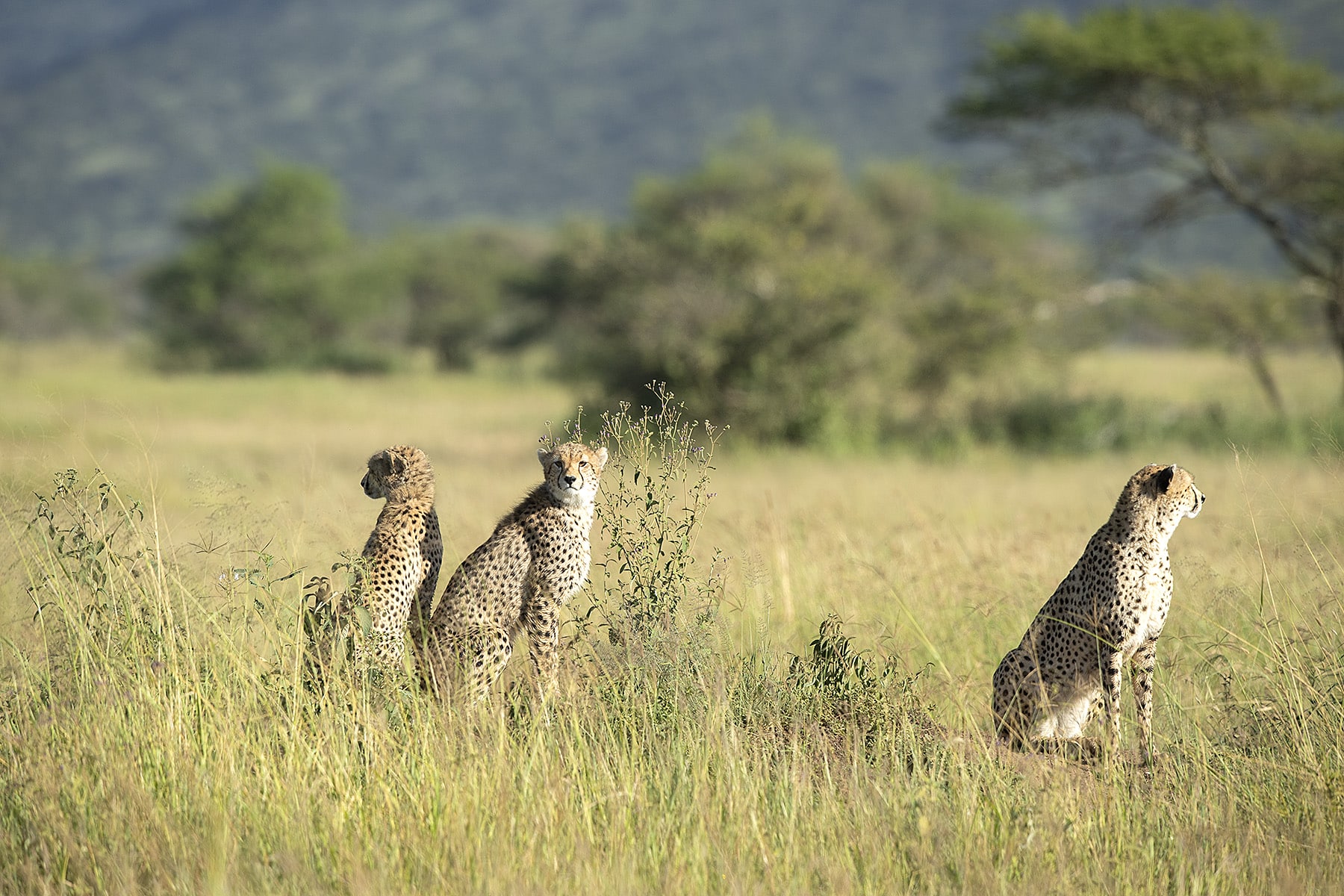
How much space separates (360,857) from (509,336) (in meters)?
37.7

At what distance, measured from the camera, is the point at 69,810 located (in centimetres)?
302

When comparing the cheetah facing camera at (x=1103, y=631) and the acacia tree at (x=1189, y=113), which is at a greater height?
the acacia tree at (x=1189, y=113)

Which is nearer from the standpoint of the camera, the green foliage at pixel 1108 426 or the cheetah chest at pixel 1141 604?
the cheetah chest at pixel 1141 604

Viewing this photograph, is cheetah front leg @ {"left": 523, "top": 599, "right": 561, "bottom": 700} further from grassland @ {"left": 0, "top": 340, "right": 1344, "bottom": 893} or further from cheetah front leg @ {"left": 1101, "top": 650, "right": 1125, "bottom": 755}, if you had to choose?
cheetah front leg @ {"left": 1101, "top": 650, "right": 1125, "bottom": 755}

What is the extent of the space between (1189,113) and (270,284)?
28406 millimetres

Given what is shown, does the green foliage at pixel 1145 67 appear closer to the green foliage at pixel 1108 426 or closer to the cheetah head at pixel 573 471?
the green foliage at pixel 1108 426

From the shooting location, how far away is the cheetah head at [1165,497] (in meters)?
3.84

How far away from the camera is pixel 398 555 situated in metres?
3.90

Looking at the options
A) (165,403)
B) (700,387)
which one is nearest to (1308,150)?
(700,387)

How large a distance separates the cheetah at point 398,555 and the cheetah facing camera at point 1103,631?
5.56 feet

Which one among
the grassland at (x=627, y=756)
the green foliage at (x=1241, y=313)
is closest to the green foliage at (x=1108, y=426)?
the green foliage at (x=1241, y=313)

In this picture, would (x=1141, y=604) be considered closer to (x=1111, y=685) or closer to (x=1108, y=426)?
(x=1111, y=685)

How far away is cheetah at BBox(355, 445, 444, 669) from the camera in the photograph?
12.3 feet

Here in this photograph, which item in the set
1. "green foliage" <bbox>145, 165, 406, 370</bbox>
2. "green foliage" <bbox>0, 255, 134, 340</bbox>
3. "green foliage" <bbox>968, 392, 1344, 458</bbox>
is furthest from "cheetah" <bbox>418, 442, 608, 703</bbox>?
"green foliage" <bbox>0, 255, 134, 340</bbox>
